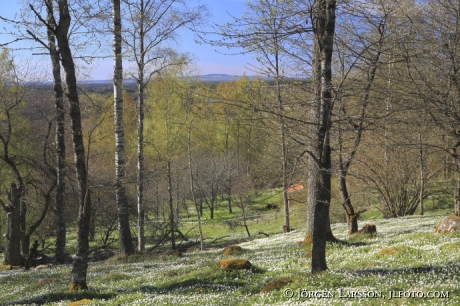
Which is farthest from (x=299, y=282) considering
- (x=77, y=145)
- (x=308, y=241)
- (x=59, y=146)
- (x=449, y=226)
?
(x=59, y=146)

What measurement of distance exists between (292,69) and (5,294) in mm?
10775

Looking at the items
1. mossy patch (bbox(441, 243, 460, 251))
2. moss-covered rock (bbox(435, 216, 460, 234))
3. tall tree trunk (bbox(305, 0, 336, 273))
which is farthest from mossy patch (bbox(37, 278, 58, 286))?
moss-covered rock (bbox(435, 216, 460, 234))

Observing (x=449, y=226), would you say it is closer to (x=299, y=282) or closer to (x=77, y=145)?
(x=299, y=282)

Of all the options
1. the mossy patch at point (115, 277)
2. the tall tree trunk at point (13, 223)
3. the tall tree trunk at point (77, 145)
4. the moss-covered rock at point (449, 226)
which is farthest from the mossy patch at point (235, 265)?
the tall tree trunk at point (13, 223)

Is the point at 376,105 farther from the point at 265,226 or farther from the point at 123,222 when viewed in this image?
the point at 265,226

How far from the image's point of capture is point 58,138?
56.9ft

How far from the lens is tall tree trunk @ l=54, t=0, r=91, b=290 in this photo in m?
9.81

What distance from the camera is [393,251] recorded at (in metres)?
10.4

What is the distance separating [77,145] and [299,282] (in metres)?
6.51

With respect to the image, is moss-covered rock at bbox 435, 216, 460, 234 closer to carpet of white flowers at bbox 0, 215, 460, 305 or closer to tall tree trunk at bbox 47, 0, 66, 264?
carpet of white flowers at bbox 0, 215, 460, 305

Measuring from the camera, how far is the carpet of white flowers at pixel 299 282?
22.4ft

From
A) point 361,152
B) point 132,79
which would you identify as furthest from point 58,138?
point 361,152

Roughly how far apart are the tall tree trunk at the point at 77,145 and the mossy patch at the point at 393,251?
Answer: 8.10 m

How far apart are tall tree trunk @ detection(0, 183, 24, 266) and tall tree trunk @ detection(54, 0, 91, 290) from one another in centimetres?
1000
